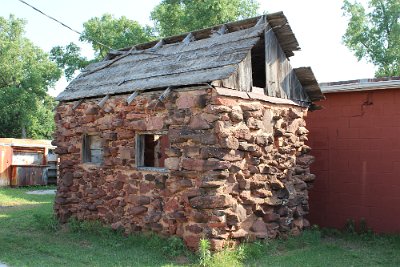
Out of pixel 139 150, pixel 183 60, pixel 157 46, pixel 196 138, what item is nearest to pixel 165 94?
pixel 196 138

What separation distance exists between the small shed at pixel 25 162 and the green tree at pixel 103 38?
5.57 metres

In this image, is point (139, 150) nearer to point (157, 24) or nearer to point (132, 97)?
point (132, 97)

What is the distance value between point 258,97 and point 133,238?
3.44 meters

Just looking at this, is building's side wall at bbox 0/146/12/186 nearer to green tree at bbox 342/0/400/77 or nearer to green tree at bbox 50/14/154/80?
green tree at bbox 50/14/154/80

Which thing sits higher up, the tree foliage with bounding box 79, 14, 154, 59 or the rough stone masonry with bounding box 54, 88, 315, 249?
the tree foliage with bounding box 79, 14, 154, 59

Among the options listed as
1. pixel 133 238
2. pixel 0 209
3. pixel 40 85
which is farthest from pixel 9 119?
pixel 133 238

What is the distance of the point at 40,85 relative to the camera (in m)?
31.2

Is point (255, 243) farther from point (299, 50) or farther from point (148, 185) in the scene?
point (299, 50)

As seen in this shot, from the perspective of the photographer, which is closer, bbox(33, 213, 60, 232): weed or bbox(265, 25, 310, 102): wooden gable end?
bbox(265, 25, 310, 102): wooden gable end

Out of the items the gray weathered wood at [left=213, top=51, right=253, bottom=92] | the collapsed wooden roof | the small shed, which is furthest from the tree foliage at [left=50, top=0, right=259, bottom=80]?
the gray weathered wood at [left=213, top=51, right=253, bottom=92]

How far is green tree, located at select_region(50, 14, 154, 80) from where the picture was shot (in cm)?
2498

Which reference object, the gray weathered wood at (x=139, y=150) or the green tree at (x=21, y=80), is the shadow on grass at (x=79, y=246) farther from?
the green tree at (x=21, y=80)

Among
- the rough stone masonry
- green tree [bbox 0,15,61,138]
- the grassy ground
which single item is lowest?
the grassy ground

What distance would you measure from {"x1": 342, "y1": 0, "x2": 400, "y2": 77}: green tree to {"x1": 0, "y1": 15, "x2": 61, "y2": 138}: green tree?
2007 centimetres
